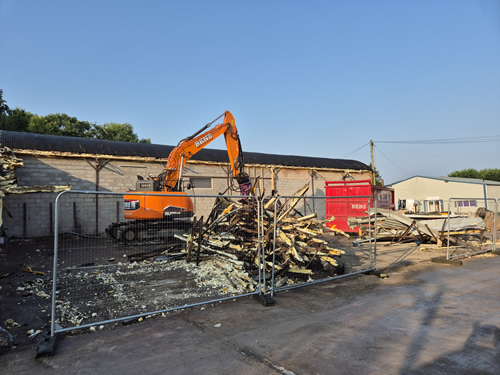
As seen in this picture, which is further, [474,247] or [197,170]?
[197,170]

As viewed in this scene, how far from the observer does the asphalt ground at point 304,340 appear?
11.1 ft

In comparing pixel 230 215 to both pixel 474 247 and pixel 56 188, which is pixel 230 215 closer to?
pixel 56 188

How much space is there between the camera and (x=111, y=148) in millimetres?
17188

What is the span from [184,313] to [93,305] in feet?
5.65

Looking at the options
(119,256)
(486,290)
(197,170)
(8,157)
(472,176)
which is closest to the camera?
(486,290)

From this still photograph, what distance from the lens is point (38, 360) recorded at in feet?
12.0

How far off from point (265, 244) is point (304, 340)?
325cm

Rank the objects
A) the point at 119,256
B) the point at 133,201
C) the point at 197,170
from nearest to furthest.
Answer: the point at 119,256 → the point at 133,201 → the point at 197,170

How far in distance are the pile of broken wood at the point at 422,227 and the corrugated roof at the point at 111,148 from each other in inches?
410

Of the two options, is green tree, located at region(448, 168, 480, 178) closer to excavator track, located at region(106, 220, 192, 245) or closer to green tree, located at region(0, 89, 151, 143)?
green tree, located at region(0, 89, 151, 143)

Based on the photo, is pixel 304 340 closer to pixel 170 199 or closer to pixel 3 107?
pixel 170 199

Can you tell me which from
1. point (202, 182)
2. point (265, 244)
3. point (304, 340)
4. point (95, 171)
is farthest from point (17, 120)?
point (304, 340)

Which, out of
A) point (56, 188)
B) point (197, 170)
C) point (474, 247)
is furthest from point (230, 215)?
point (197, 170)

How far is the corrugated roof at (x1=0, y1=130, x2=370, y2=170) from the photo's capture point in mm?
15148
